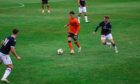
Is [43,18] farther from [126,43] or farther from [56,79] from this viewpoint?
[56,79]

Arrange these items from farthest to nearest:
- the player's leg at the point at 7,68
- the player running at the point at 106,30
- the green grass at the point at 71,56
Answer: the player running at the point at 106,30 < the green grass at the point at 71,56 < the player's leg at the point at 7,68

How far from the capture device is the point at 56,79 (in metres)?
19.3

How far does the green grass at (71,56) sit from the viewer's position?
19.6 metres

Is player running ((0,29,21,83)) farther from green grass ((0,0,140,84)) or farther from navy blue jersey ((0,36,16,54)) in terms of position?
green grass ((0,0,140,84))

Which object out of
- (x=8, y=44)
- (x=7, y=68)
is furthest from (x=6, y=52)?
(x=7, y=68)

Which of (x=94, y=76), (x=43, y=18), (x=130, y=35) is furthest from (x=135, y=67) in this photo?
(x=43, y=18)

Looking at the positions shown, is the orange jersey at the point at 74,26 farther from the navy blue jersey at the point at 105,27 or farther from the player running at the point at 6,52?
the player running at the point at 6,52

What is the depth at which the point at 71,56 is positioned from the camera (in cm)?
2477

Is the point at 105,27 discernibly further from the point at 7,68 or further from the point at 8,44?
the point at 7,68

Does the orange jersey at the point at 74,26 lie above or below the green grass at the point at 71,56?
above

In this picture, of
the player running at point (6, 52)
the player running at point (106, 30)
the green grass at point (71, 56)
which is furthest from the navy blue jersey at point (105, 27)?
the player running at point (6, 52)

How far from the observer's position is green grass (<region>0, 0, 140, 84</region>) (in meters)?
19.6

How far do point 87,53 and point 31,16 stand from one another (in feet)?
68.6

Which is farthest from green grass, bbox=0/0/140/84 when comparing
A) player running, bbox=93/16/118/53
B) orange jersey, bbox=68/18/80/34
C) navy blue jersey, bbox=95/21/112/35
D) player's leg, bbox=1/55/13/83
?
orange jersey, bbox=68/18/80/34
